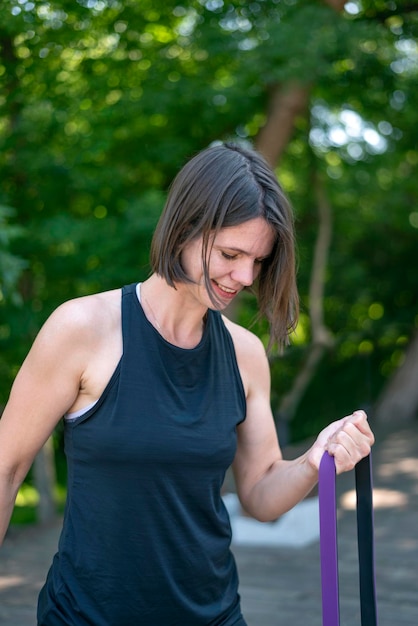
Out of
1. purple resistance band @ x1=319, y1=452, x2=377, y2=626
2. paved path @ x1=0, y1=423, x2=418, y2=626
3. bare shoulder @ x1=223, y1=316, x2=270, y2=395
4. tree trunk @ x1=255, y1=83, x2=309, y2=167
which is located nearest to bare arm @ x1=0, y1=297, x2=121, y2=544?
bare shoulder @ x1=223, y1=316, x2=270, y2=395

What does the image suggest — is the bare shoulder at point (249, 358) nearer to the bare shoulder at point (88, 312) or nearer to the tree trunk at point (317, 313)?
the bare shoulder at point (88, 312)

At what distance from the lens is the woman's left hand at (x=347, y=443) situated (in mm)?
1788

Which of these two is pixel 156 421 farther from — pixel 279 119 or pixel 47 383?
pixel 279 119

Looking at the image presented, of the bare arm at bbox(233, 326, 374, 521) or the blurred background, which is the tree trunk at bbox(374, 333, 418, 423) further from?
the bare arm at bbox(233, 326, 374, 521)

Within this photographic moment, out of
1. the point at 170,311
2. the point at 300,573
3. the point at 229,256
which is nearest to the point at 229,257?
the point at 229,256

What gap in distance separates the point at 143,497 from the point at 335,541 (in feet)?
1.23

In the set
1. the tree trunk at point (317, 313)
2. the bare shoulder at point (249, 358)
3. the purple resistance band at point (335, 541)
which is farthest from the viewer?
the tree trunk at point (317, 313)

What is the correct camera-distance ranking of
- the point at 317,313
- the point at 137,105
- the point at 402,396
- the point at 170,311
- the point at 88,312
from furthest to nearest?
the point at 402,396 → the point at 317,313 → the point at 137,105 → the point at 170,311 → the point at 88,312

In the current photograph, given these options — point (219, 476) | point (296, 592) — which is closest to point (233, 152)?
Result: point (219, 476)

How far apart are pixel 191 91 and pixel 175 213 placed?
436 cm

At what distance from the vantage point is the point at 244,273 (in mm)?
1848

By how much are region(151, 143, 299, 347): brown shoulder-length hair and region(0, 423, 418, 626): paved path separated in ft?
9.84

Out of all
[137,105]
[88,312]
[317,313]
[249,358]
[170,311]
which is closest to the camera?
[88,312]

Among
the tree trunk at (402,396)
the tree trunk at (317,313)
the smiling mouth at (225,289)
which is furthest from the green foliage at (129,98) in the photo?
the tree trunk at (402,396)
